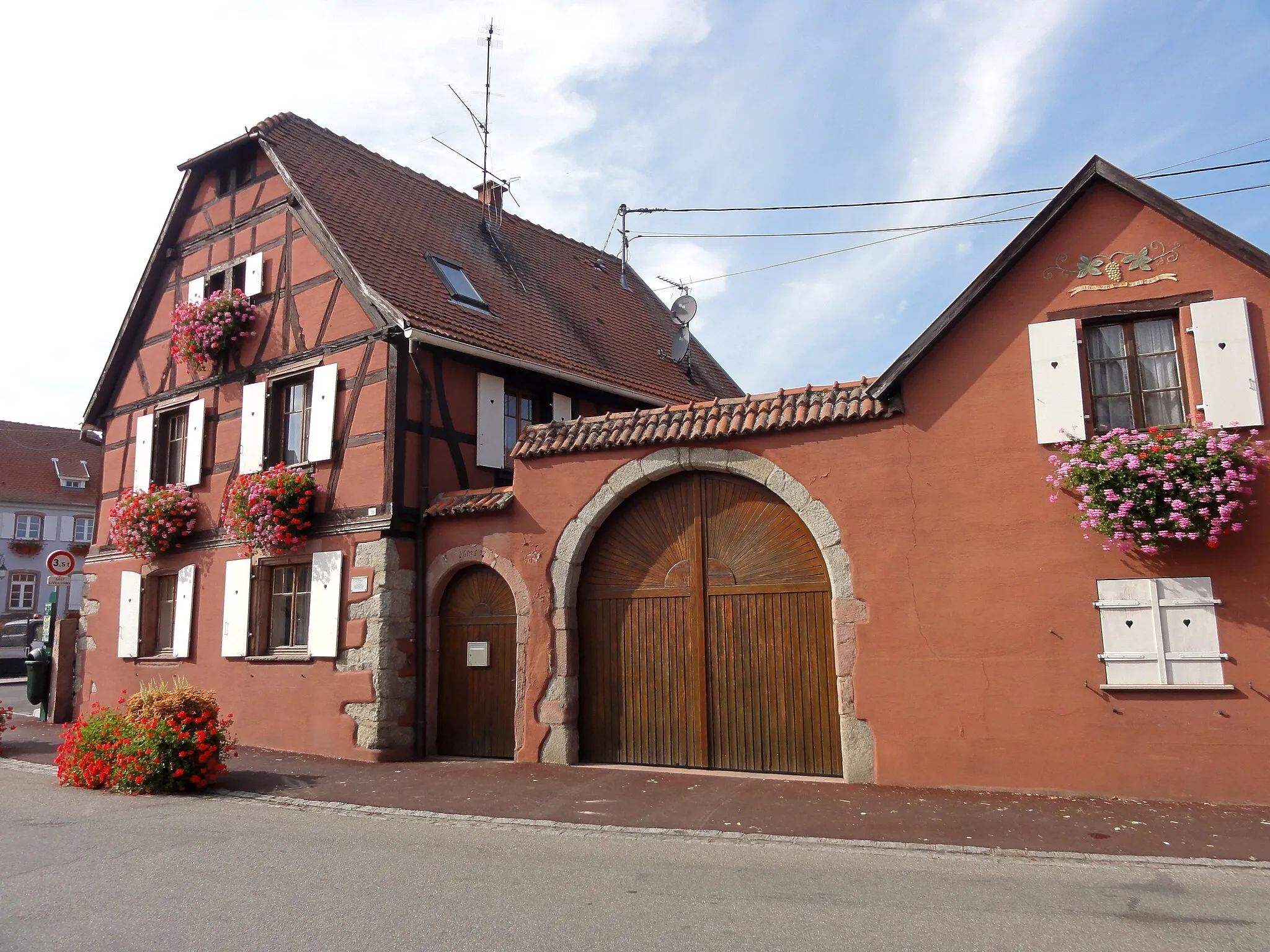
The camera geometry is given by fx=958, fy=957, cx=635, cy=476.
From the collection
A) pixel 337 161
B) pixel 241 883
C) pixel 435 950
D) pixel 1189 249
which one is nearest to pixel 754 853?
pixel 435 950

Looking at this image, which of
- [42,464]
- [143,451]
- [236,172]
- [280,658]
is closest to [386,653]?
[280,658]

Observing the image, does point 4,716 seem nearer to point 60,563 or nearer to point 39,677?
point 60,563

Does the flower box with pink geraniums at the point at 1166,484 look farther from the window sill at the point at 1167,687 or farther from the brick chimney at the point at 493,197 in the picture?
the brick chimney at the point at 493,197

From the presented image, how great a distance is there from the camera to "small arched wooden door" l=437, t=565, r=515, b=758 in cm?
1032

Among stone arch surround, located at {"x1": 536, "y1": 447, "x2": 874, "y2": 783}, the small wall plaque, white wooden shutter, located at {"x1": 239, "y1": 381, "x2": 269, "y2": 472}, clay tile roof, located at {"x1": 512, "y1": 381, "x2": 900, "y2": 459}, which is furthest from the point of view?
white wooden shutter, located at {"x1": 239, "y1": 381, "x2": 269, "y2": 472}

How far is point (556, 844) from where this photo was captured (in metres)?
6.48

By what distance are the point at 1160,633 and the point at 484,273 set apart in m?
10.6

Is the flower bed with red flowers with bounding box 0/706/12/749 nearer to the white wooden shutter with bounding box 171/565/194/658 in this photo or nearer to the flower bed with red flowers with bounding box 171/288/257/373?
the white wooden shutter with bounding box 171/565/194/658

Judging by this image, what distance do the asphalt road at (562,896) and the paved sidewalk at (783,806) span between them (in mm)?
465

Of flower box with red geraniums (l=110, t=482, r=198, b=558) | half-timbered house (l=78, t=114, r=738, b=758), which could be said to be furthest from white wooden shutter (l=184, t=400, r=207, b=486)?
flower box with red geraniums (l=110, t=482, r=198, b=558)

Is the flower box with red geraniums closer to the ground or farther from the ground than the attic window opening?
closer to the ground

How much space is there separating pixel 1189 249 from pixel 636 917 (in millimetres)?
6727

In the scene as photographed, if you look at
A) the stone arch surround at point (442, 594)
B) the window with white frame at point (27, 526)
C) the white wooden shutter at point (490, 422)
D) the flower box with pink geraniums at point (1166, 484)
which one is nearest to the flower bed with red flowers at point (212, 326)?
the white wooden shutter at point (490, 422)

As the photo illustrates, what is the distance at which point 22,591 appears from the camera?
120ft
